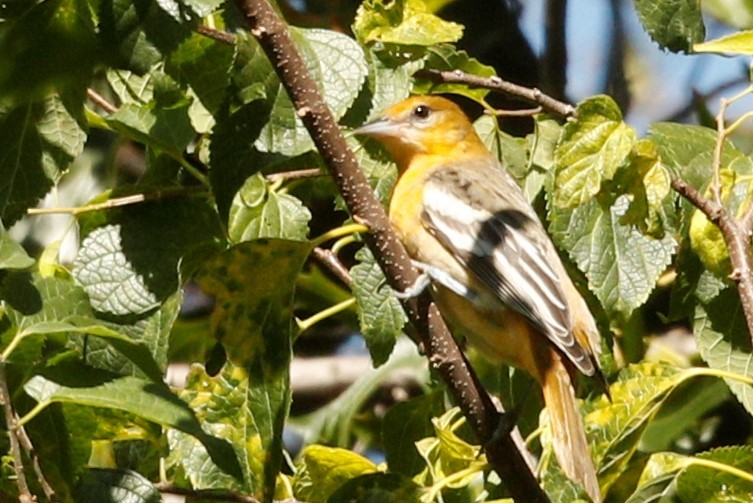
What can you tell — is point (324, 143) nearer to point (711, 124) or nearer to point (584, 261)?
point (584, 261)

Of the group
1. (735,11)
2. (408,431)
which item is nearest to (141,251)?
(408,431)

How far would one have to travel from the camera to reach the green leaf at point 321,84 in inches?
105

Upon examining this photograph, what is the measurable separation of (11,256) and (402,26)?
1174 millimetres

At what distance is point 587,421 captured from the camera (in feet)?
9.18

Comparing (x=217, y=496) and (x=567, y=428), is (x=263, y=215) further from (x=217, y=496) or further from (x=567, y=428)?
(x=567, y=428)

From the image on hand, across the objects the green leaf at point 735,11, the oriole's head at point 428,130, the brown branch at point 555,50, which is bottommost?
the brown branch at point 555,50

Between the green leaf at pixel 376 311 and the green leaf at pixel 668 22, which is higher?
the green leaf at pixel 668 22

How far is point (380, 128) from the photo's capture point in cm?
363

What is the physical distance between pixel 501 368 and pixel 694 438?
1465 millimetres

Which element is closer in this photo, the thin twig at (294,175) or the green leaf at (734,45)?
the green leaf at (734,45)

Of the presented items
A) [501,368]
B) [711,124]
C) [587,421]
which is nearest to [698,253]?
[587,421]

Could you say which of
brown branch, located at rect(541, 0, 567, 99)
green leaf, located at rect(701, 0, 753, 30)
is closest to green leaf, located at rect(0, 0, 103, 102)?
green leaf, located at rect(701, 0, 753, 30)

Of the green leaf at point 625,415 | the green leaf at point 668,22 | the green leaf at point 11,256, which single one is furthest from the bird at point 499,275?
the green leaf at point 11,256

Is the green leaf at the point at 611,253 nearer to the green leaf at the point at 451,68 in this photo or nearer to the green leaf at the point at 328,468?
the green leaf at the point at 451,68
